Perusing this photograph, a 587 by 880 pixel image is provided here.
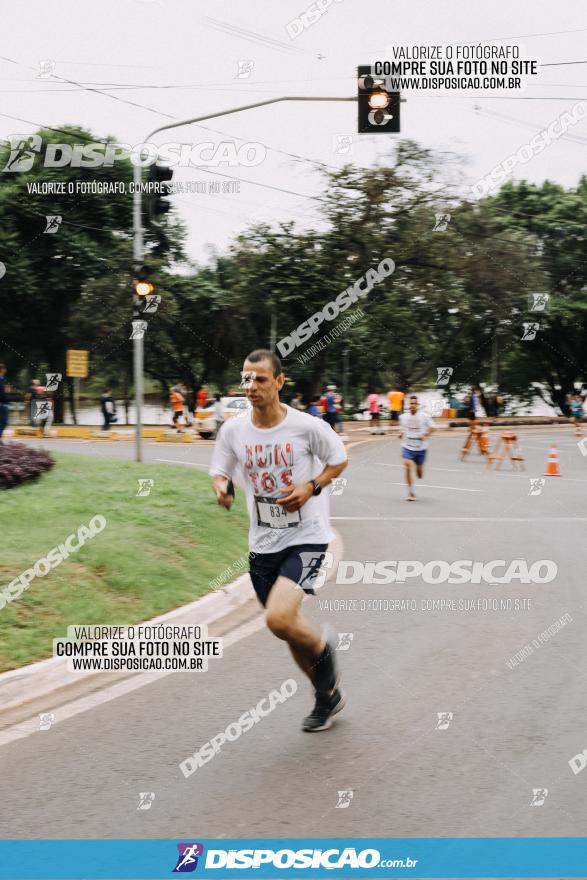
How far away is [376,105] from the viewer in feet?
44.9

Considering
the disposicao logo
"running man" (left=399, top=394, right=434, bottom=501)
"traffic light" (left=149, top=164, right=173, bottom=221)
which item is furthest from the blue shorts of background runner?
the disposicao logo

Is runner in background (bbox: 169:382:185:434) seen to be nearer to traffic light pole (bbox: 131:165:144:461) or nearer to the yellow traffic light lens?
traffic light pole (bbox: 131:165:144:461)

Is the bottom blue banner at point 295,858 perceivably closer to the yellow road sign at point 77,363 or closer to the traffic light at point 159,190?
the traffic light at point 159,190

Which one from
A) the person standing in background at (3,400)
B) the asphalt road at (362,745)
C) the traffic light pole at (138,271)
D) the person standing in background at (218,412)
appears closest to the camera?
the asphalt road at (362,745)

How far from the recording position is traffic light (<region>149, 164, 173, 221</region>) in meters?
16.4

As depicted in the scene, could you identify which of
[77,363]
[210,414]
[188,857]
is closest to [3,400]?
[77,363]

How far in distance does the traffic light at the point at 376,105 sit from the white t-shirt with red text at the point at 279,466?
29.7 ft

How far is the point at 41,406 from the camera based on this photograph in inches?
1411

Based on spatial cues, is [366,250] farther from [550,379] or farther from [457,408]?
[550,379]

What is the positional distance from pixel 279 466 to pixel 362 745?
148cm

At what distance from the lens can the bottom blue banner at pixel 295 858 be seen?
12.9 feet

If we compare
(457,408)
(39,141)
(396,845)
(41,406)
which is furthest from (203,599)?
(457,408)

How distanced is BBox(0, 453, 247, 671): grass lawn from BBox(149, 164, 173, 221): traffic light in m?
4.44

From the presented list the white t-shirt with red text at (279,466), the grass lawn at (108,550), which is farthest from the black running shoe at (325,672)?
the grass lawn at (108,550)
